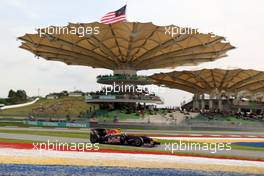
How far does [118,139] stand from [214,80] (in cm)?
7912

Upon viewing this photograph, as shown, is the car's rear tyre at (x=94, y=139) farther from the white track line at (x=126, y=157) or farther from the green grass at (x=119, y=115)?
the green grass at (x=119, y=115)

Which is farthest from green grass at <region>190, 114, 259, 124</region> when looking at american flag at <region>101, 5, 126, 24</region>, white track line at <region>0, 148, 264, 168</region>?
white track line at <region>0, 148, 264, 168</region>

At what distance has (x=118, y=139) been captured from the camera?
1385 inches

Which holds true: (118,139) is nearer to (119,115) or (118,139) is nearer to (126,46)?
(119,115)

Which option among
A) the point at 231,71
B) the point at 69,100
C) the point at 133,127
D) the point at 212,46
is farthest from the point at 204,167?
the point at 69,100

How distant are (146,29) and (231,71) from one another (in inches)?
1284

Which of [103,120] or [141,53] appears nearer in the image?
[103,120]

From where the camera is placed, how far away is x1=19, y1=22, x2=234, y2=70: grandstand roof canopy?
80.2 metres

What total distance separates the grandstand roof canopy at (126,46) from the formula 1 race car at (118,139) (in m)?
42.9

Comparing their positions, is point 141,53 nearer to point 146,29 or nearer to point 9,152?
point 146,29

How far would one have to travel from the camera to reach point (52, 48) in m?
94.8

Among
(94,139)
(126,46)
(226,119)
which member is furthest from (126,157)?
(126,46)

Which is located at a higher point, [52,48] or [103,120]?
[52,48]

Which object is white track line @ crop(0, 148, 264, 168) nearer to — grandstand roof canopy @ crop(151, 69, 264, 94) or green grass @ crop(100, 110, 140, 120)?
green grass @ crop(100, 110, 140, 120)
